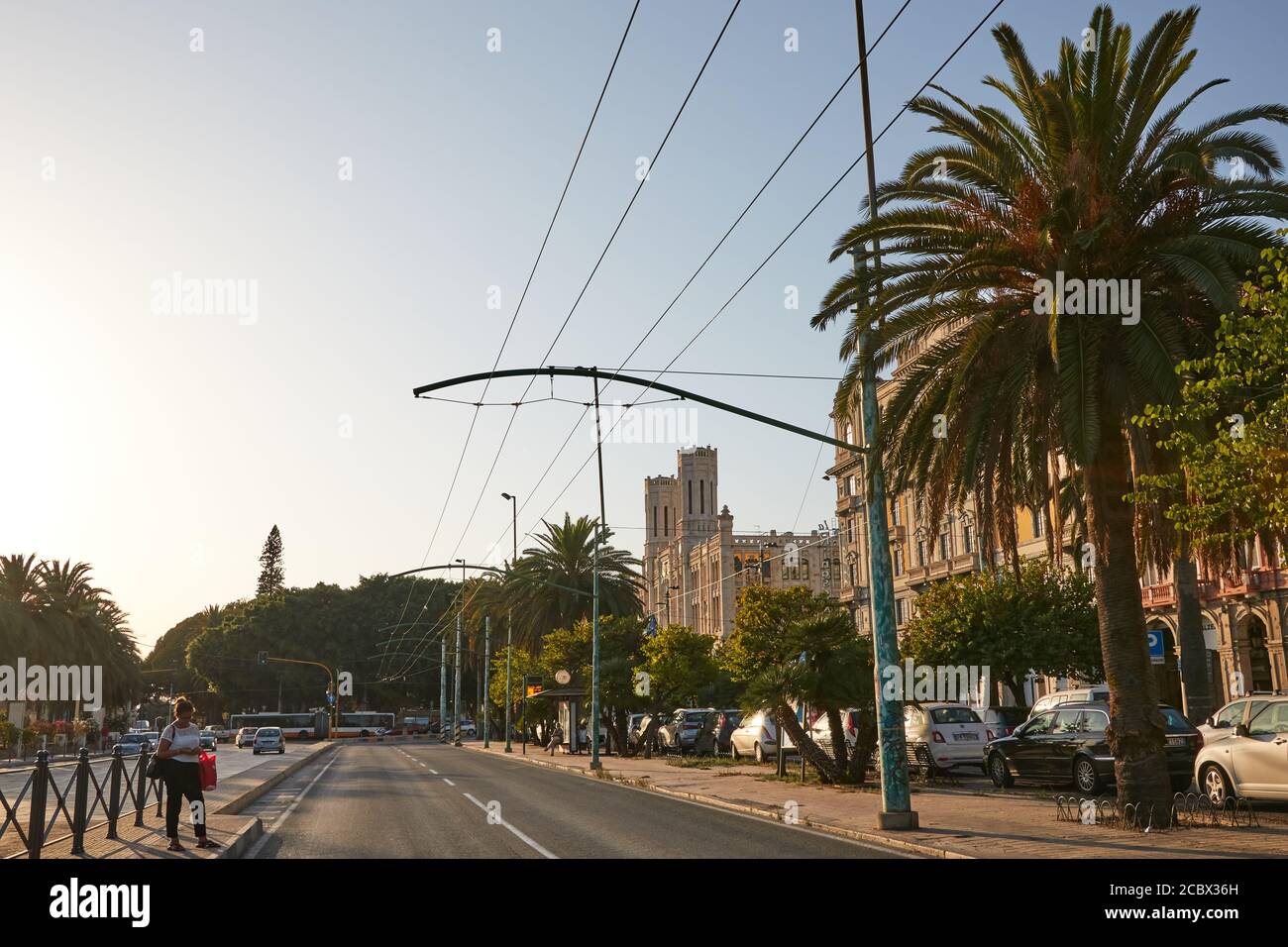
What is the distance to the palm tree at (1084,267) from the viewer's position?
1496cm

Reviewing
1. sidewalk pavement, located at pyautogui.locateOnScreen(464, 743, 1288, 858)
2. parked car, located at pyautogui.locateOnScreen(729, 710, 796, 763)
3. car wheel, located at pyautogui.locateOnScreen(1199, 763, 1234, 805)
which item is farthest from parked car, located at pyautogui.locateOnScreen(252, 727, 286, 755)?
car wheel, located at pyautogui.locateOnScreen(1199, 763, 1234, 805)

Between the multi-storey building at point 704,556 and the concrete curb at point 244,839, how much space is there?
5918 cm

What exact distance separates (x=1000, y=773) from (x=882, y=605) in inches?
327

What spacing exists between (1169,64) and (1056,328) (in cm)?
439

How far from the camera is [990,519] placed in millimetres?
17031

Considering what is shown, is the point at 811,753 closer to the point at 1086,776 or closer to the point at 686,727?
the point at 1086,776

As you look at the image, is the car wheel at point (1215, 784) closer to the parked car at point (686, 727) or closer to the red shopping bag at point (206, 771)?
the red shopping bag at point (206, 771)

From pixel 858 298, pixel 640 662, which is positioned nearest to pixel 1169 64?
pixel 858 298

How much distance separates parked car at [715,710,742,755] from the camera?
42.8 m

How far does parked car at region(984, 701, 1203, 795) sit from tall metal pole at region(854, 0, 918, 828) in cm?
441

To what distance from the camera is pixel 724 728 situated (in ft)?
141

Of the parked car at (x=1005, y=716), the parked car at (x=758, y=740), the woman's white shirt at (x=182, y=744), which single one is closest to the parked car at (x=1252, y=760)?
the parked car at (x=1005, y=716)

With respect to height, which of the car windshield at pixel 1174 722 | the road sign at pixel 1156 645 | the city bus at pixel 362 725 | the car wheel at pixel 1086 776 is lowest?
the city bus at pixel 362 725
